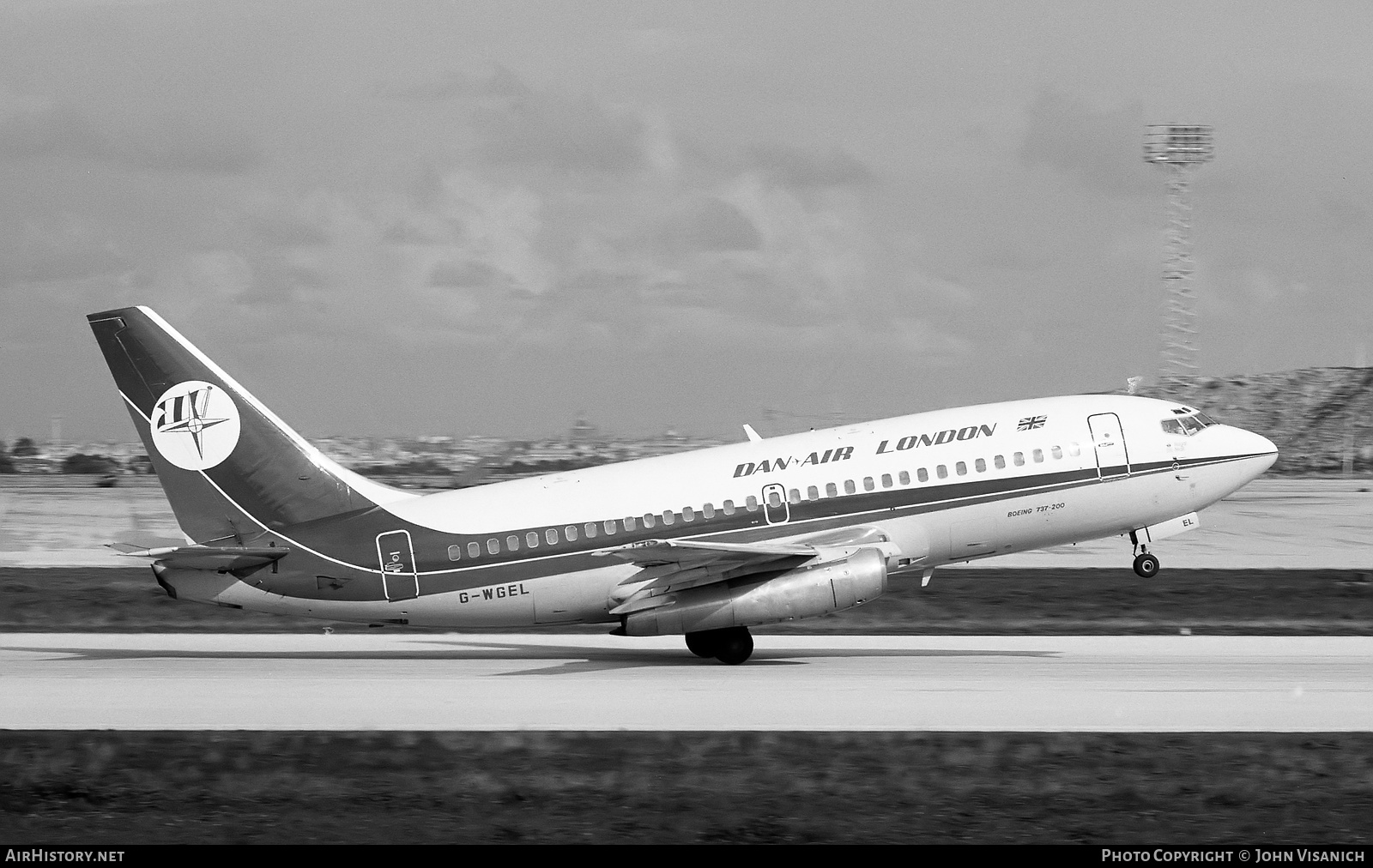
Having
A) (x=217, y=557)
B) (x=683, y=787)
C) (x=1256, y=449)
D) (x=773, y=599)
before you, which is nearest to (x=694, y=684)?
(x=773, y=599)

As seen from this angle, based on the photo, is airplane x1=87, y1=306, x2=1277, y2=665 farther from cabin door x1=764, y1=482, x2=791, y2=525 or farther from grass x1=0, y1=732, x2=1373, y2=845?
grass x1=0, y1=732, x2=1373, y2=845

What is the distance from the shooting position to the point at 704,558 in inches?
1022

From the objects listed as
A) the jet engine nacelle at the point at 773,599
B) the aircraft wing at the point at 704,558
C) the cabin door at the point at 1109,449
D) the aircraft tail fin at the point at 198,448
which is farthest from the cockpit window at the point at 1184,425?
the aircraft tail fin at the point at 198,448

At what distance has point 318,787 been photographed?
16.6 m

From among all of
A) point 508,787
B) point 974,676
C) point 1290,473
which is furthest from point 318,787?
point 1290,473

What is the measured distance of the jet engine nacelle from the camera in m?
25.9

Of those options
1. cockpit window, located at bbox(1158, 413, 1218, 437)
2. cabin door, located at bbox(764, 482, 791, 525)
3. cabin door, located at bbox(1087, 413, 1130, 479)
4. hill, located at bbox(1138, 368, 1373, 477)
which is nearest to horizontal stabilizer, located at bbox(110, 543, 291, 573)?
cabin door, located at bbox(764, 482, 791, 525)

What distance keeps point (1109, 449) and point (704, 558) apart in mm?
7966

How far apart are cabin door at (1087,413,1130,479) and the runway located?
136 inches

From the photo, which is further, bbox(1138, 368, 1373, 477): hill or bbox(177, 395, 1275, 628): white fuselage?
bbox(1138, 368, 1373, 477): hill

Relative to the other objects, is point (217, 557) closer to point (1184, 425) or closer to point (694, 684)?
point (694, 684)

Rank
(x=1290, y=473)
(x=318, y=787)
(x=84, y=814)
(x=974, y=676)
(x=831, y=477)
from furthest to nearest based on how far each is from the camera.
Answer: (x=1290, y=473), (x=831, y=477), (x=974, y=676), (x=318, y=787), (x=84, y=814)

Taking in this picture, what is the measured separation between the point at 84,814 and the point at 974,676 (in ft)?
48.1
